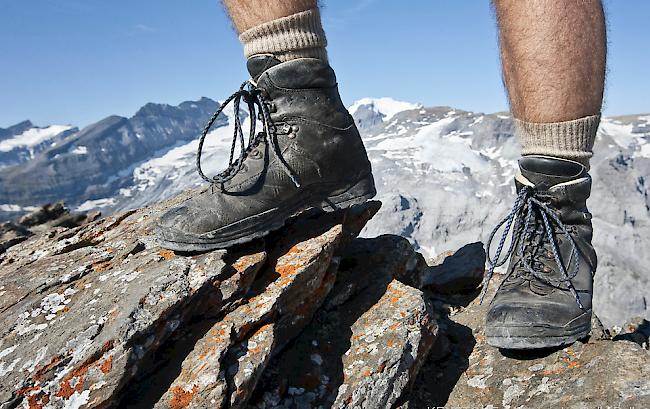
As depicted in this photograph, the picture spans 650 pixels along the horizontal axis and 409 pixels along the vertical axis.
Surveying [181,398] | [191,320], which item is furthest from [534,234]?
[181,398]

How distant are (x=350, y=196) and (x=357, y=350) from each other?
1.27m

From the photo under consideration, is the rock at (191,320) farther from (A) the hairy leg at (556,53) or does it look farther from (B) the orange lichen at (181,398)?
(A) the hairy leg at (556,53)

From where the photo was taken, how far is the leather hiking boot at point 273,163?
355 centimetres

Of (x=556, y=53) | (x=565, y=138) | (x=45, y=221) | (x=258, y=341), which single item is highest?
(x=556, y=53)

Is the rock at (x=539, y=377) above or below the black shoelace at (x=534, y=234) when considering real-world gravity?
below

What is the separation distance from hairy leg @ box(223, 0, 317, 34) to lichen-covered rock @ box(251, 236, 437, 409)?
2.24 meters

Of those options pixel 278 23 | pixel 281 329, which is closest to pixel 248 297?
pixel 281 329

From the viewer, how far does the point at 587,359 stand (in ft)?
10.4

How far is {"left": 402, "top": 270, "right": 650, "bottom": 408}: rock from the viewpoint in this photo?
2.85 meters

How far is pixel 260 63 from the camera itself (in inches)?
141

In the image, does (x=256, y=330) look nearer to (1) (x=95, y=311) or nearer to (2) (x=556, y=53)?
(1) (x=95, y=311)

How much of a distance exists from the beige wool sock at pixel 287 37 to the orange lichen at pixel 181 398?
7.77 ft

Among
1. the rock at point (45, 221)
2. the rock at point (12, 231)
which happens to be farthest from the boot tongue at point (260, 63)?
the rock at point (45, 221)

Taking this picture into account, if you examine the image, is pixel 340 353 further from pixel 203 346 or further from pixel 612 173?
pixel 612 173
